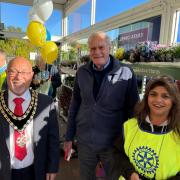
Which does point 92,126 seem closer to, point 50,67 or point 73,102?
point 73,102

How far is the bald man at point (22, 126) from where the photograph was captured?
1.25 m

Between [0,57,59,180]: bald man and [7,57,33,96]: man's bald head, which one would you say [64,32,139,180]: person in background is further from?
[7,57,33,96]: man's bald head

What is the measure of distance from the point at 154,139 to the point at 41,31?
9.67 feet

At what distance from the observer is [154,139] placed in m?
1.19

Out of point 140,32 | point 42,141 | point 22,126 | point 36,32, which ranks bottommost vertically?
point 42,141

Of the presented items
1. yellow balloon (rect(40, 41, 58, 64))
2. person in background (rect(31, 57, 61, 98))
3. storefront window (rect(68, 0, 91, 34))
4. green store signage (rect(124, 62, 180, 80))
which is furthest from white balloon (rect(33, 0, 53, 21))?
storefront window (rect(68, 0, 91, 34))

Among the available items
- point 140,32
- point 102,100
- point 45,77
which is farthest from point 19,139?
point 140,32

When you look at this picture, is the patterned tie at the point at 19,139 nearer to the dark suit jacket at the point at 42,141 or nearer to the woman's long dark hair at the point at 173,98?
the dark suit jacket at the point at 42,141

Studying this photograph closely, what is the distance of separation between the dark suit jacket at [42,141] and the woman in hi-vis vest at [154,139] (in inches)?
16.7

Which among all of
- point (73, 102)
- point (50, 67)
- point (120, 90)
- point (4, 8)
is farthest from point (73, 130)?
point (4, 8)

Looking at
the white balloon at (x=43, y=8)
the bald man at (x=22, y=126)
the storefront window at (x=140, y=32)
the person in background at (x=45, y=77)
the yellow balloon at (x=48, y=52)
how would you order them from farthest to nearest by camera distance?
the storefront window at (x=140, y=32) < the white balloon at (x=43, y=8) < the yellow balloon at (x=48, y=52) < the person in background at (x=45, y=77) < the bald man at (x=22, y=126)

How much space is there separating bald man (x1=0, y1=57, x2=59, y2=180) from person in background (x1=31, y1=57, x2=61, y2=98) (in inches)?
73.5

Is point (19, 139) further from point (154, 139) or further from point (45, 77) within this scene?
point (45, 77)

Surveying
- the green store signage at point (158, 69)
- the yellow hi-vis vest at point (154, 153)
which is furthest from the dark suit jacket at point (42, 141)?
the green store signage at point (158, 69)
